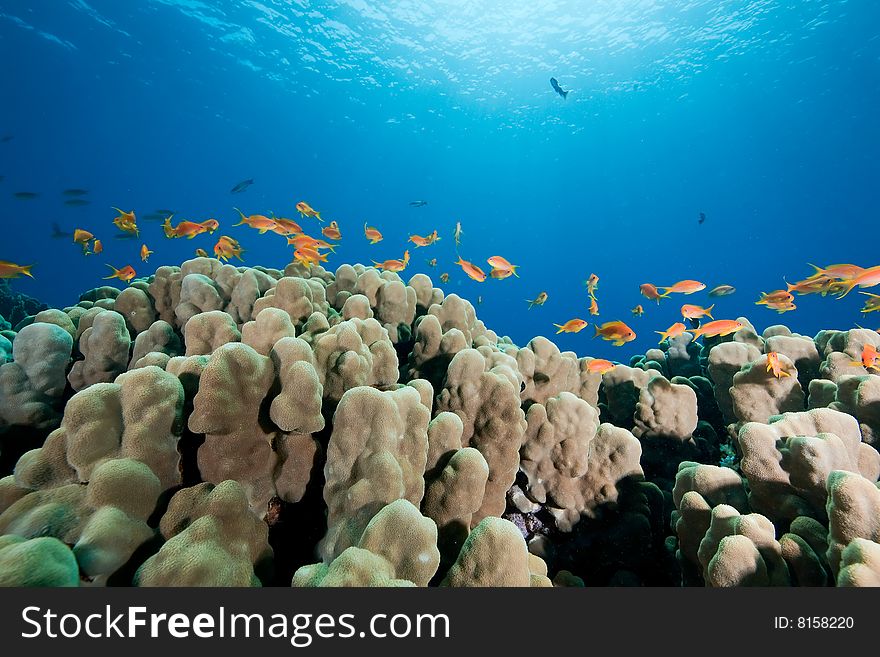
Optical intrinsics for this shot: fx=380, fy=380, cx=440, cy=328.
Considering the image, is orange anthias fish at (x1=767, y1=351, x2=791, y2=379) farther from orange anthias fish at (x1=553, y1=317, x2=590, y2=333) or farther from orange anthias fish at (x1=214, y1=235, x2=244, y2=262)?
orange anthias fish at (x1=214, y1=235, x2=244, y2=262)

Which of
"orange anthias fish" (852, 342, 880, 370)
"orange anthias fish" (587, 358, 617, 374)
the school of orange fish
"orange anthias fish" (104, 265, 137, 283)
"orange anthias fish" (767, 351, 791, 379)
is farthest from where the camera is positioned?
"orange anthias fish" (104, 265, 137, 283)

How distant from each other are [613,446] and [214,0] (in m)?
37.6

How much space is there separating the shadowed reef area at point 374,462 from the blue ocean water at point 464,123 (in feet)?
85.8

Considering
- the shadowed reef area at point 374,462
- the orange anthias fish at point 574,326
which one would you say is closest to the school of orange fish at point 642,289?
the orange anthias fish at point 574,326

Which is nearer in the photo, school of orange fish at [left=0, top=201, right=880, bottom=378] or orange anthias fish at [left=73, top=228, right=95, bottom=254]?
school of orange fish at [left=0, top=201, right=880, bottom=378]

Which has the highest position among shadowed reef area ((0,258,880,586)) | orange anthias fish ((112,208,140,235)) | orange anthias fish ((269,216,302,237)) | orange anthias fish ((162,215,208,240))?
orange anthias fish ((112,208,140,235))

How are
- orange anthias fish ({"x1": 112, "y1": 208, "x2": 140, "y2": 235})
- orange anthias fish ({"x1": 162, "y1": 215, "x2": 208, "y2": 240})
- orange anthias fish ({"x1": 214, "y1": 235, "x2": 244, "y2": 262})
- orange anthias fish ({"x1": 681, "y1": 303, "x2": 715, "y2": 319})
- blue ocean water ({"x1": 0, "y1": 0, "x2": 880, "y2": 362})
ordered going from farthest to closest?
blue ocean water ({"x1": 0, "y1": 0, "x2": 880, "y2": 362})
orange anthias fish ({"x1": 112, "y1": 208, "x2": 140, "y2": 235})
orange anthias fish ({"x1": 162, "y1": 215, "x2": 208, "y2": 240})
orange anthias fish ({"x1": 214, "y1": 235, "x2": 244, "y2": 262})
orange anthias fish ({"x1": 681, "y1": 303, "x2": 715, "y2": 319})

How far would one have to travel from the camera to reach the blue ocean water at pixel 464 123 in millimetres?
30281

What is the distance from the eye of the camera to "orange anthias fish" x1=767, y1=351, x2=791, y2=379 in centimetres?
330

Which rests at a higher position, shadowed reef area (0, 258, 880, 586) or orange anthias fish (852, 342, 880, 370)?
orange anthias fish (852, 342, 880, 370)

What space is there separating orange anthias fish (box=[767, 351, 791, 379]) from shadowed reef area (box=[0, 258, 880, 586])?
0.28 feet

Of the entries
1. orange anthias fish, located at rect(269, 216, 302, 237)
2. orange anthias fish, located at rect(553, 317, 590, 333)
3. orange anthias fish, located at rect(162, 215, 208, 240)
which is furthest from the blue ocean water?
orange anthias fish, located at rect(553, 317, 590, 333)

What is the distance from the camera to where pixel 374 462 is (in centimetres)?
195

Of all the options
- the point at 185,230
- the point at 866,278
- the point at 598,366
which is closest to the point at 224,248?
the point at 185,230
